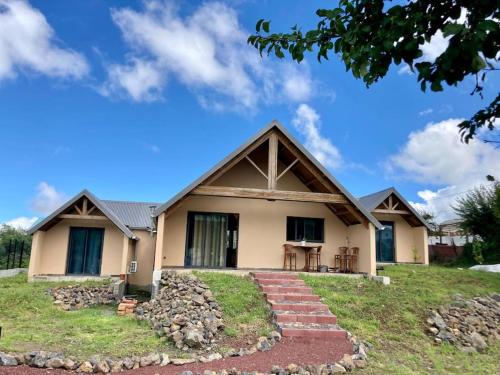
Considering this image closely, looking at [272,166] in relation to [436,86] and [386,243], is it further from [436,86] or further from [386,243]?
[436,86]

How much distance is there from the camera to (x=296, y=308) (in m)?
9.25

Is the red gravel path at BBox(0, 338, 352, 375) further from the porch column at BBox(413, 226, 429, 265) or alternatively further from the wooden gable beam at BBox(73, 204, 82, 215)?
the porch column at BBox(413, 226, 429, 265)

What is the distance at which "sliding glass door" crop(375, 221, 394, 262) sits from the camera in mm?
18250

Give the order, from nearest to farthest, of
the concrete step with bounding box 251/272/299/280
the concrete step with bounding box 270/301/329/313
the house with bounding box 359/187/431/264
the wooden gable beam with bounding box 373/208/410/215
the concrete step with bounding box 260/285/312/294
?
the concrete step with bounding box 270/301/329/313 < the concrete step with bounding box 260/285/312/294 < the concrete step with bounding box 251/272/299/280 < the wooden gable beam with bounding box 373/208/410/215 < the house with bounding box 359/187/431/264

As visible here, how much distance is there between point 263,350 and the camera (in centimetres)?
700

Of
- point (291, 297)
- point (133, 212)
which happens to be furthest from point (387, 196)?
point (133, 212)

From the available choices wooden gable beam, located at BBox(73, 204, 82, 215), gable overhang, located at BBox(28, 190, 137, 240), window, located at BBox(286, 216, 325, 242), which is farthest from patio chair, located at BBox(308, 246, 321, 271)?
wooden gable beam, located at BBox(73, 204, 82, 215)

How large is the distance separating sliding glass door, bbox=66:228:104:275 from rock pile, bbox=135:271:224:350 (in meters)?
5.01

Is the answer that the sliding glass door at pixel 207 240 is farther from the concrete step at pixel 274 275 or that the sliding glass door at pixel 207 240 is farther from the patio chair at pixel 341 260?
the patio chair at pixel 341 260

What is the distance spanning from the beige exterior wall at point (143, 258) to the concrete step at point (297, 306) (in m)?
8.58

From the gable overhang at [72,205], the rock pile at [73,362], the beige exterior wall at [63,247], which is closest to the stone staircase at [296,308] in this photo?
the rock pile at [73,362]

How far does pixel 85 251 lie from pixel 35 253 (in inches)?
67.9

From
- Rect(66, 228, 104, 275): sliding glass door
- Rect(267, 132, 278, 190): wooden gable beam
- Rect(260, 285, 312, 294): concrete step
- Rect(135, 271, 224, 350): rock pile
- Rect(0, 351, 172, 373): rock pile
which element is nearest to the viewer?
Rect(0, 351, 172, 373): rock pile

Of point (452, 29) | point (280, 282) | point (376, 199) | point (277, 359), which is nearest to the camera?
point (452, 29)
